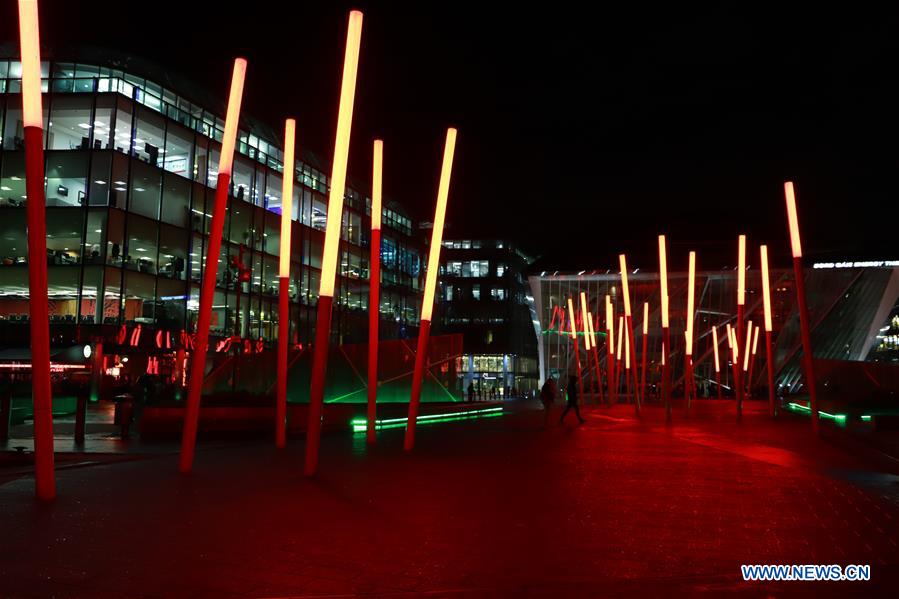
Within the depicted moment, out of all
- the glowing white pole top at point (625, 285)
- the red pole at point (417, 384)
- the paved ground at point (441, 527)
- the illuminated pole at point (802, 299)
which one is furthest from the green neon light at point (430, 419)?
the illuminated pole at point (802, 299)

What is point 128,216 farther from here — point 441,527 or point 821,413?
point 441,527

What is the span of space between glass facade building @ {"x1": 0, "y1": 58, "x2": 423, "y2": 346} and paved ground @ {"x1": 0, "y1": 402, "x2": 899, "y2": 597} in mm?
23325

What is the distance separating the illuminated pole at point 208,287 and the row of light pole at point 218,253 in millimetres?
14

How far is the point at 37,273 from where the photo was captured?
827 centimetres

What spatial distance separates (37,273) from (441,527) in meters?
5.14

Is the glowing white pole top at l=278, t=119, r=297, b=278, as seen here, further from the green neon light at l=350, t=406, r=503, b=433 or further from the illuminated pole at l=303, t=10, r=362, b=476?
the green neon light at l=350, t=406, r=503, b=433

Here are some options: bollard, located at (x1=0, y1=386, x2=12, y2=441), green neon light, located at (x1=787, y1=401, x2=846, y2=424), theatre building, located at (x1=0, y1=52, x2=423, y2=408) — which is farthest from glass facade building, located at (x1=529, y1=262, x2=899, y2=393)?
bollard, located at (x1=0, y1=386, x2=12, y2=441)

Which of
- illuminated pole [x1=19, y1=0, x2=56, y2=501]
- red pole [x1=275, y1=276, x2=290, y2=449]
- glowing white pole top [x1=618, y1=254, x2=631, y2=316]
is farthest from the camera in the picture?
glowing white pole top [x1=618, y1=254, x2=631, y2=316]

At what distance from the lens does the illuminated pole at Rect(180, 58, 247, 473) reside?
10773 millimetres

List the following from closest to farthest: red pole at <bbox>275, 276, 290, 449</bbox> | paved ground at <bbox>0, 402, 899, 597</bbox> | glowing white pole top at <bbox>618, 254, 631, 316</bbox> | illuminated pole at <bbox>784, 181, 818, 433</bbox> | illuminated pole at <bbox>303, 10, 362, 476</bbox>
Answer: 1. paved ground at <bbox>0, 402, 899, 597</bbox>
2. illuminated pole at <bbox>303, 10, 362, 476</bbox>
3. red pole at <bbox>275, 276, 290, 449</bbox>
4. illuminated pole at <bbox>784, 181, 818, 433</bbox>
5. glowing white pole top at <bbox>618, 254, 631, 316</bbox>

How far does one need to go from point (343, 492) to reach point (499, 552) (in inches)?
132

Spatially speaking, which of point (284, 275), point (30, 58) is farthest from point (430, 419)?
point (30, 58)

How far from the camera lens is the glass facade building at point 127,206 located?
121 feet

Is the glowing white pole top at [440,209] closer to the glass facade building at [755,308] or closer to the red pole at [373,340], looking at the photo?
the red pole at [373,340]
